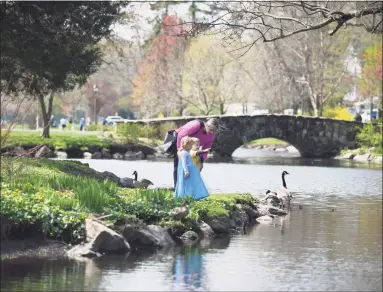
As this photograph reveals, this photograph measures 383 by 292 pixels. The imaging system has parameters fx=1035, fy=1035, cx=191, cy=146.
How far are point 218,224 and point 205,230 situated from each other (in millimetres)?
692

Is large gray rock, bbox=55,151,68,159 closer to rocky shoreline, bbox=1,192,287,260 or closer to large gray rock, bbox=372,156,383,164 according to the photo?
large gray rock, bbox=372,156,383,164

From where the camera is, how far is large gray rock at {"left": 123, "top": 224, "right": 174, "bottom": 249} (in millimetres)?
19469

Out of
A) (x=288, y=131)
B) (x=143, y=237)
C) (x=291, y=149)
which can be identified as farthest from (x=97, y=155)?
(x=143, y=237)

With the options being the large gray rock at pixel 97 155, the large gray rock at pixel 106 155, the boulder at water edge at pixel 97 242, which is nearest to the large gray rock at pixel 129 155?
the large gray rock at pixel 106 155

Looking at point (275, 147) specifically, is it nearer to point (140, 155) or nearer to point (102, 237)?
point (140, 155)

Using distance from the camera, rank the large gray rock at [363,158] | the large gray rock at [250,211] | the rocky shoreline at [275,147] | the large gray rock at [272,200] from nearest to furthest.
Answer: the large gray rock at [250,211] < the large gray rock at [272,200] < the large gray rock at [363,158] < the rocky shoreline at [275,147]

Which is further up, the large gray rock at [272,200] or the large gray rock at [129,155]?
the large gray rock at [129,155]

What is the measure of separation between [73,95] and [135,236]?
98.1 metres

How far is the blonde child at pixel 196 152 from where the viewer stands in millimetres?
23212

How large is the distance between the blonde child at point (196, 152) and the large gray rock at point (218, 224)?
1.78 m

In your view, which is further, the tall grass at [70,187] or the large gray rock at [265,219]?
the large gray rock at [265,219]

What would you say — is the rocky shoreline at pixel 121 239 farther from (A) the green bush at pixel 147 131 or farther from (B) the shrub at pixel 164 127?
(B) the shrub at pixel 164 127

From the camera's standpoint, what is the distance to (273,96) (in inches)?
3445

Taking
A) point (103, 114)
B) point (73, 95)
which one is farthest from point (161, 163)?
point (103, 114)
